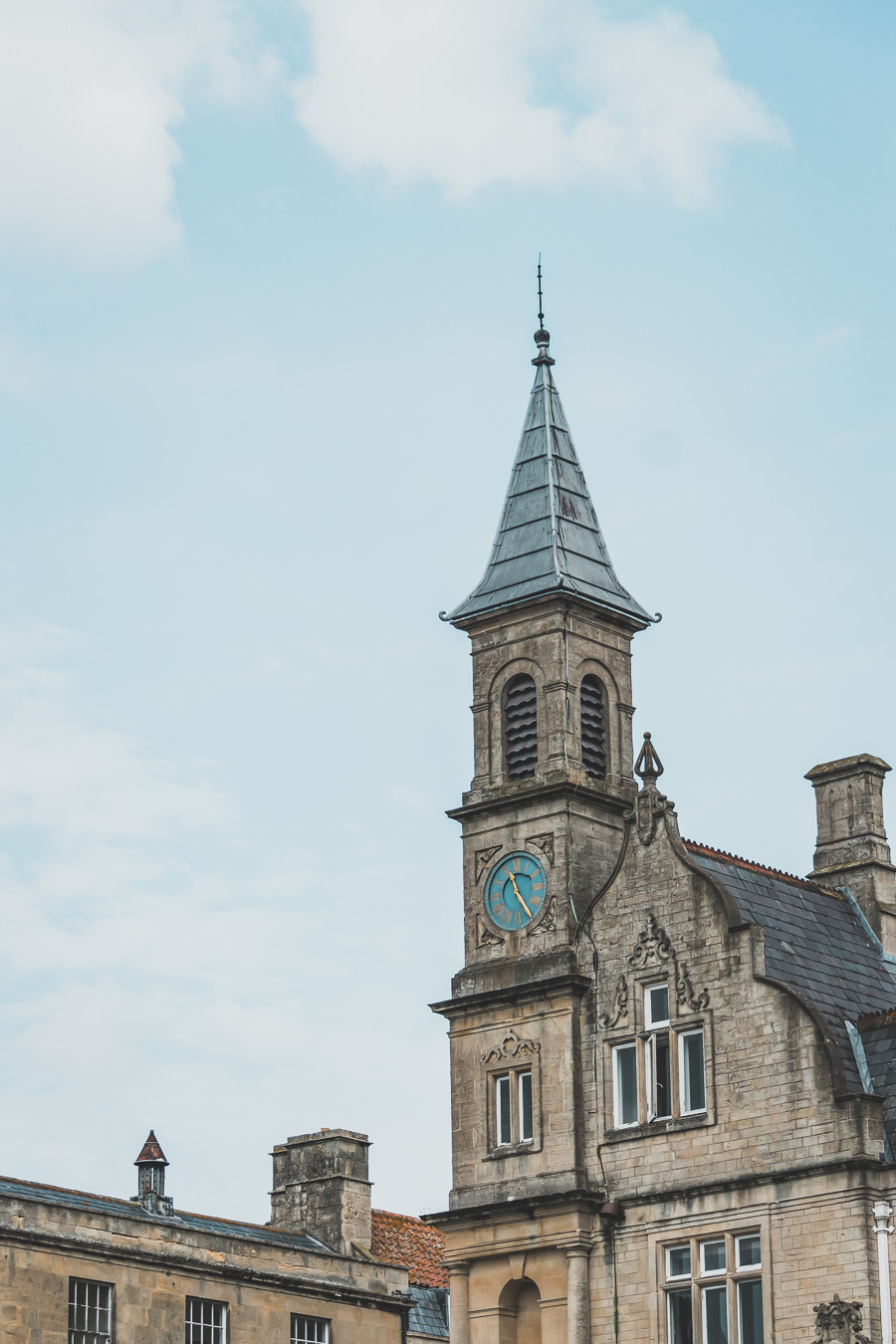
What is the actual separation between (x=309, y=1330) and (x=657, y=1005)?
13.8 metres

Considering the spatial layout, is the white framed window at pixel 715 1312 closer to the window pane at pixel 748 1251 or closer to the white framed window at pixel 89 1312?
the window pane at pixel 748 1251

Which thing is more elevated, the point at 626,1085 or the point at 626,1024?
the point at 626,1024

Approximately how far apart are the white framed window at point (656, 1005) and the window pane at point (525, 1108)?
305cm

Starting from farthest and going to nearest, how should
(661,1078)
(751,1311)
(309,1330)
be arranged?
(309,1330)
(661,1078)
(751,1311)

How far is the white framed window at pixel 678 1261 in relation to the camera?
48.0 metres

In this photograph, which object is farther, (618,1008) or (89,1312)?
(89,1312)

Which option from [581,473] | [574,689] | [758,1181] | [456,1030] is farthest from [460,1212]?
[581,473]

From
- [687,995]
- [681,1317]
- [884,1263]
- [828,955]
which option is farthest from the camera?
[828,955]

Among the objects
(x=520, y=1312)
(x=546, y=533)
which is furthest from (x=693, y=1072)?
(x=546, y=533)

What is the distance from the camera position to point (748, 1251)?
155 feet

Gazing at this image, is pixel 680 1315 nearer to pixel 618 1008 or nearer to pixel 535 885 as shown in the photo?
pixel 618 1008

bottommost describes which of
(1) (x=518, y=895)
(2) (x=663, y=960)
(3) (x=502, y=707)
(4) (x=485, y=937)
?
(2) (x=663, y=960)

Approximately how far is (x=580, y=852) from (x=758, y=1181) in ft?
27.6

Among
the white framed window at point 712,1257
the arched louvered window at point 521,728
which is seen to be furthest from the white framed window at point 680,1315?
the arched louvered window at point 521,728
